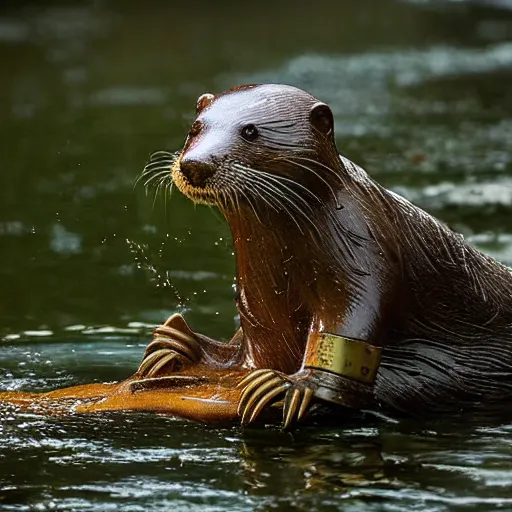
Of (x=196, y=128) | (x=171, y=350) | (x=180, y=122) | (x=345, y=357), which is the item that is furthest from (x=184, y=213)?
(x=345, y=357)

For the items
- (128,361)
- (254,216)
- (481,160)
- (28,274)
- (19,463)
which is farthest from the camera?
(481,160)

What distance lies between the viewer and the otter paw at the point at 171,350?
17.0ft

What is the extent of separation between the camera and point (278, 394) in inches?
182

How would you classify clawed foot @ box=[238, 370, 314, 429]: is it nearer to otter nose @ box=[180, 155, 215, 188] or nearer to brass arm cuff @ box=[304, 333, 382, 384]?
brass arm cuff @ box=[304, 333, 382, 384]

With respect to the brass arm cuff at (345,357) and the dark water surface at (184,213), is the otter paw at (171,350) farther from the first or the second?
the brass arm cuff at (345,357)

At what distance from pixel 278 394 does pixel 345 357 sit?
238 millimetres

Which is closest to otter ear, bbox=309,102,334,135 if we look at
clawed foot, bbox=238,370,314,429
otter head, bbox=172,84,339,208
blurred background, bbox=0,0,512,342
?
otter head, bbox=172,84,339,208

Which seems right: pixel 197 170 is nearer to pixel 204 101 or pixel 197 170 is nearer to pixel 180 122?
pixel 204 101

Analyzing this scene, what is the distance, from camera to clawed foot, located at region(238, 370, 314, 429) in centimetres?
462

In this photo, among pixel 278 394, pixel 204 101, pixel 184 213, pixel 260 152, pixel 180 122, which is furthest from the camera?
pixel 180 122

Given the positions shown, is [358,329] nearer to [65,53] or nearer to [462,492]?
[462,492]

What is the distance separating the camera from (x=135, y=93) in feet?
47.2

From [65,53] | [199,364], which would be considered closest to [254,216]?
[199,364]

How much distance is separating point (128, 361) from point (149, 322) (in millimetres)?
779
